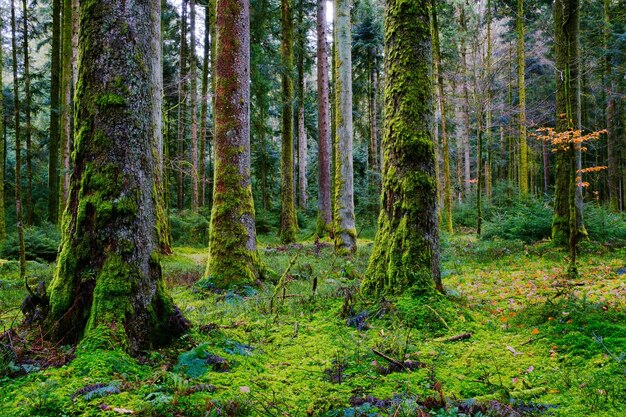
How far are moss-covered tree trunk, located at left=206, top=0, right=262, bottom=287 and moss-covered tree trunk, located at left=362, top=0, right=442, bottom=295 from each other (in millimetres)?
2636

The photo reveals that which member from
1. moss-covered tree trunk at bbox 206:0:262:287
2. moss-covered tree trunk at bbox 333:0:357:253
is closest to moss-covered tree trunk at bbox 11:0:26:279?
moss-covered tree trunk at bbox 206:0:262:287

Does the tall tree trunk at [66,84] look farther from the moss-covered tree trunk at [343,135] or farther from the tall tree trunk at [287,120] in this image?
the moss-covered tree trunk at [343,135]

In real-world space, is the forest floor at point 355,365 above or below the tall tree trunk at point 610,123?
below

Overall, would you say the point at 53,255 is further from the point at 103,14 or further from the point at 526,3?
the point at 526,3

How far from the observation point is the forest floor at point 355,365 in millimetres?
2221

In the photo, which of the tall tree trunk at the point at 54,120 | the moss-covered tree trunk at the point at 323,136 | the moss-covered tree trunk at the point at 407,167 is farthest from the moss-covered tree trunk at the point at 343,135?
the tall tree trunk at the point at 54,120

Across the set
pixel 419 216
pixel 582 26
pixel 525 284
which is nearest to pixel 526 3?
pixel 582 26

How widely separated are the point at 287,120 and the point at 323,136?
1.56 m

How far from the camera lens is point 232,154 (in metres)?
6.64

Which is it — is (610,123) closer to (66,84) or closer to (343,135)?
(343,135)

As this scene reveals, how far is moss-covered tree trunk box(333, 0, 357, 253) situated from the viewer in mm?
10461

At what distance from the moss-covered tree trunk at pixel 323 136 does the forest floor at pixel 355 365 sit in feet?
32.1

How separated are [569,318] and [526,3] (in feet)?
81.8

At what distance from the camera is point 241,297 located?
5641 mm
